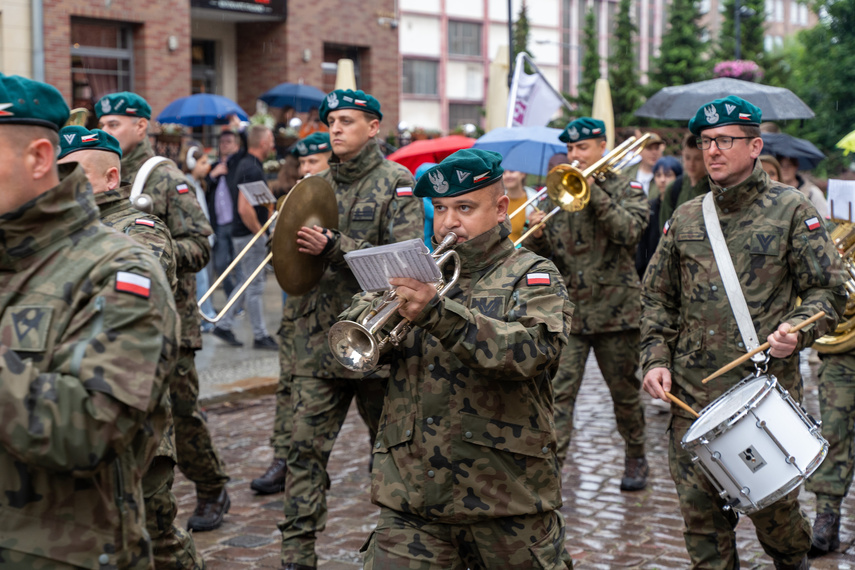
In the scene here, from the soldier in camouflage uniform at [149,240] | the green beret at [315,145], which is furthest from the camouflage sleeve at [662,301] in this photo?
the green beret at [315,145]

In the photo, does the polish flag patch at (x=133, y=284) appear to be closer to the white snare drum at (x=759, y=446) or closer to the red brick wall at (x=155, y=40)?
the white snare drum at (x=759, y=446)

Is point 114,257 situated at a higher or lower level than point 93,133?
lower

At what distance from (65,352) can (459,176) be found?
1.51m

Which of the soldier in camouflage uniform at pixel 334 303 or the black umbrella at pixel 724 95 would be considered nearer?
the soldier in camouflage uniform at pixel 334 303

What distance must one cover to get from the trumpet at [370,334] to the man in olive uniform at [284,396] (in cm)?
292

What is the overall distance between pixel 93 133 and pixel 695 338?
282 cm

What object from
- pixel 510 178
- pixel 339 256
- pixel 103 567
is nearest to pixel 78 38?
pixel 510 178

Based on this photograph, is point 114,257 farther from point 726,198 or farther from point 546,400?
point 726,198

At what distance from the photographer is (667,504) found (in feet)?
20.3

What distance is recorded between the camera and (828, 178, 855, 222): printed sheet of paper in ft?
18.2

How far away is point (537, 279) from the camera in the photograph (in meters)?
3.40

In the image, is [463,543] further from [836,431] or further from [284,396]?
[284,396]

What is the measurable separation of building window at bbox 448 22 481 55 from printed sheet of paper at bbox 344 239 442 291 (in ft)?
135

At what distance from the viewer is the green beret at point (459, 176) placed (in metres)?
3.40
